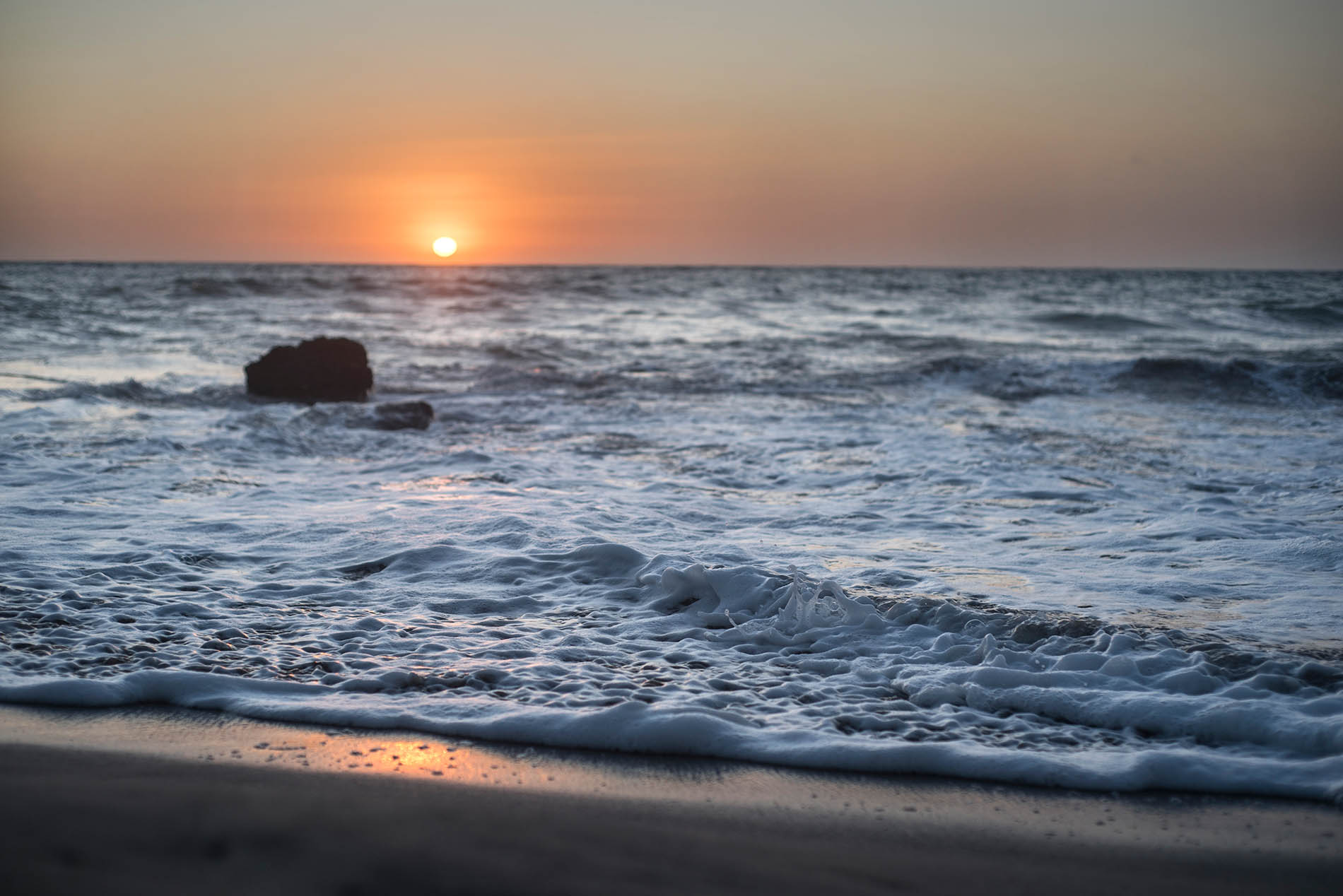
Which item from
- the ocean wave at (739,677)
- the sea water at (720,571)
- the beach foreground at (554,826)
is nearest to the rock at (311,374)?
the sea water at (720,571)

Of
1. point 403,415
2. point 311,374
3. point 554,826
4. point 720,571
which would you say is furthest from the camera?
point 311,374

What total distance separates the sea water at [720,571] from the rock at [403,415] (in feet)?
0.75

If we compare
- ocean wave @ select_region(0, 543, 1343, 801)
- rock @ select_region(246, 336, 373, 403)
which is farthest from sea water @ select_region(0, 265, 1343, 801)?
rock @ select_region(246, 336, 373, 403)

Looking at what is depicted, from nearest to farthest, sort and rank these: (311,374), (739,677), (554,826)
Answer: (554,826) → (739,677) → (311,374)

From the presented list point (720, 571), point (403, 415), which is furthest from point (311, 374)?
point (720, 571)

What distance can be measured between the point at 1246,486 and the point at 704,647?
497 centimetres

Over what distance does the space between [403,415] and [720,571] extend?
247 inches

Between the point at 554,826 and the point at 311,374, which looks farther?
the point at 311,374

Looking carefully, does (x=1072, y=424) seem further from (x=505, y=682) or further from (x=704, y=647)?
(x=505, y=682)

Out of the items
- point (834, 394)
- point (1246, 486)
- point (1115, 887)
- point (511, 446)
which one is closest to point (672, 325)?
point (834, 394)

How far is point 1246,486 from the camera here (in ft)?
21.9

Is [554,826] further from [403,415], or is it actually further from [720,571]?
[403,415]

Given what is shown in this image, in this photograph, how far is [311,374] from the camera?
11.5 meters

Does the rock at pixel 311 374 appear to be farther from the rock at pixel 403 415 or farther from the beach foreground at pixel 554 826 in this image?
the beach foreground at pixel 554 826
